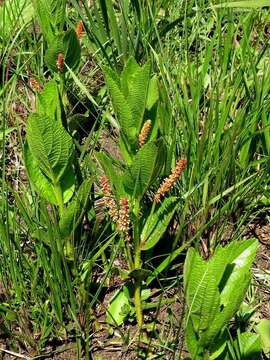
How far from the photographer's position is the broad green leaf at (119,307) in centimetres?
145

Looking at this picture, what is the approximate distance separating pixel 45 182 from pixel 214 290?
0.46 metres

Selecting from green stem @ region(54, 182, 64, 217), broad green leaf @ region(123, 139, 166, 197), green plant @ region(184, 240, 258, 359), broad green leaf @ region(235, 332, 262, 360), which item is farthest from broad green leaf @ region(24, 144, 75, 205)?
broad green leaf @ region(235, 332, 262, 360)

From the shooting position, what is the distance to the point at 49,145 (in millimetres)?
1313

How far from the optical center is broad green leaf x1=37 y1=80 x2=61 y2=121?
4.61 feet

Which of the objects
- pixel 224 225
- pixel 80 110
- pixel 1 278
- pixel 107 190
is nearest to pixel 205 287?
pixel 107 190

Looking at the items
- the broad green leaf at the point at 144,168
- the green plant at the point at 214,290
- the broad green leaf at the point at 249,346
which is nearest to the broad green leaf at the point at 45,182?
the broad green leaf at the point at 144,168

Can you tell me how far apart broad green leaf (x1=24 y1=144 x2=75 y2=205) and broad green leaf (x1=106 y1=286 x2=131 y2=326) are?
0.80 feet

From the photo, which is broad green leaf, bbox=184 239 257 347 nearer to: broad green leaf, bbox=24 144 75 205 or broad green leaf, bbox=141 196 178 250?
broad green leaf, bbox=141 196 178 250

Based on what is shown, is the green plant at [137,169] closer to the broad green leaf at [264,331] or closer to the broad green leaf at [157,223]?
the broad green leaf at [157,223]

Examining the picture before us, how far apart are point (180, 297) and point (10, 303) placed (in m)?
0.36

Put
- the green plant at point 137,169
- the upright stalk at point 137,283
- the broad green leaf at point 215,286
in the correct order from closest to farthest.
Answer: the broad green leaf at point 215,286, the green plant at point 137,169, the upright stalk at point 137,283

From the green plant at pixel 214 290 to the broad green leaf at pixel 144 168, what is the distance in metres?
0.18

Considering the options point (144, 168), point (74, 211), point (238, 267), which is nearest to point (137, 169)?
point (144, 168)

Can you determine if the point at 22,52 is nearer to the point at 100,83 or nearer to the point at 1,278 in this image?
the point at 100,83
